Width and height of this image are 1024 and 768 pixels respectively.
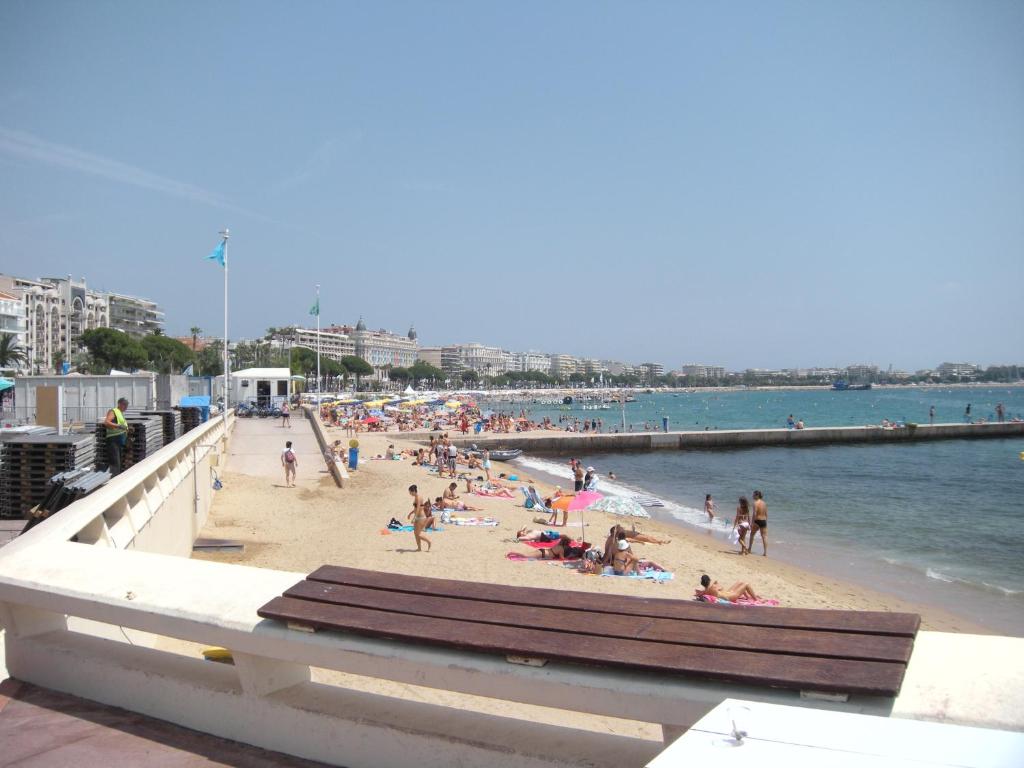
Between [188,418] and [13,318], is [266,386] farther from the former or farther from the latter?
[13,318]

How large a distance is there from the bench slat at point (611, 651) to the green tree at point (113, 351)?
86208 mm

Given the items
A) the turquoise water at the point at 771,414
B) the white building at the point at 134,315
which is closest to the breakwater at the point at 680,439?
the turquoise water at the point at 771,414

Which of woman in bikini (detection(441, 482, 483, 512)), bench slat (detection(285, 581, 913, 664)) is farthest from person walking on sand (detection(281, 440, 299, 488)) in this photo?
bench slat (detection(285, 581, 913, 664))

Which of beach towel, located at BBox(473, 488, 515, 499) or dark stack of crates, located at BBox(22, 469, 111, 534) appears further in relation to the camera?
beach towel, located at BBox(473, 488, 515, 499)

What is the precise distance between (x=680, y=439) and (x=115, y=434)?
144 ft

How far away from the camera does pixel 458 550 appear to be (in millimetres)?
14016

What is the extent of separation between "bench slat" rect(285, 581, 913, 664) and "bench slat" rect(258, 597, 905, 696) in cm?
4

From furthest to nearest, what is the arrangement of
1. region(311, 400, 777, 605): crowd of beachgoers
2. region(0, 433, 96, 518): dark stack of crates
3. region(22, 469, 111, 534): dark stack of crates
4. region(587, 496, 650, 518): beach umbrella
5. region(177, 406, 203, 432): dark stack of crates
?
1. region(587, 496, 650, 518): beach umbrella
2. region(177, 406, 203, 432): dark stack of crates
3. region(311, 400, 777, 605): crowd of beachgoers
4. region(0, 433, 96, 518): dark stack of crates
5. region(22, 469, 111, 534): dark stack of crates

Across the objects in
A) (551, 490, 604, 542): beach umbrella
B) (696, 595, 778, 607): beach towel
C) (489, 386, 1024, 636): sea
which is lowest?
(489, 386, 1024, 636): sea

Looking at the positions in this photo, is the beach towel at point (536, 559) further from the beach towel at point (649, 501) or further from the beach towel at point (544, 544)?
the beach towel at point (649, 501)

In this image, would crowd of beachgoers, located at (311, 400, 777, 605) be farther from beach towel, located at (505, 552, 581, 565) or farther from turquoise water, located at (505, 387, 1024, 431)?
turquoise water, located at (505, 387, 1024, 431)

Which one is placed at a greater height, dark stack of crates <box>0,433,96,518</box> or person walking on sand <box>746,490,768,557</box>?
dark stack of crates <box>0,433,96,518</box>

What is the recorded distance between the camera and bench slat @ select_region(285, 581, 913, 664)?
207cm

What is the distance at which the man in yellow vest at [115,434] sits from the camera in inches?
353
